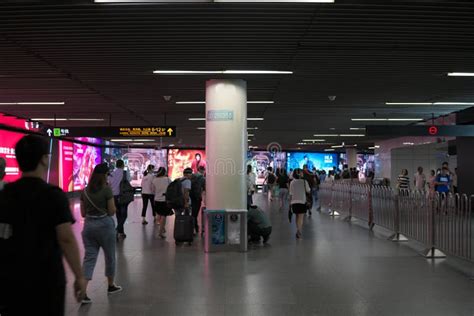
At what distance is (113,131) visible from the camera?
49.5ft

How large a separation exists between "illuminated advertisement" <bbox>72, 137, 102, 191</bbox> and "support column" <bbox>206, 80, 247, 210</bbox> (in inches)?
719

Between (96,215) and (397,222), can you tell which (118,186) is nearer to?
(96,215)

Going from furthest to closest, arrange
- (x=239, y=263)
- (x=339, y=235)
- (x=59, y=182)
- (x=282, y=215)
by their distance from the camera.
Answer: (x=59, y=182) → (x=282, y=215) → (x=339, y=235) → (x=239, y=263)

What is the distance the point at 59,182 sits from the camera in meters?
24.3

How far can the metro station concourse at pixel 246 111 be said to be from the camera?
225 inches

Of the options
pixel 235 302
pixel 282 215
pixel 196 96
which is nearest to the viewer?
pixel 235 302

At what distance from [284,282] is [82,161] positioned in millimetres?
23670

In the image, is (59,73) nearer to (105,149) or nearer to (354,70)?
(354,70)

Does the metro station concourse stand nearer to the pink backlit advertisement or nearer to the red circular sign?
the red circular sign

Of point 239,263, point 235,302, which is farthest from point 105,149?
point 235,302

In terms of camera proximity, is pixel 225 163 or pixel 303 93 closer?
→ pixel 225 163

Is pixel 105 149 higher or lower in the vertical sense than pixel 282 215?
higher

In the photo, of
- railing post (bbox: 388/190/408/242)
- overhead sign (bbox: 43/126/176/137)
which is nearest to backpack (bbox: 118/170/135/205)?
overhead sign (bbox: 43/126/176/137)

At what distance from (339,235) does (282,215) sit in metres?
5.48
